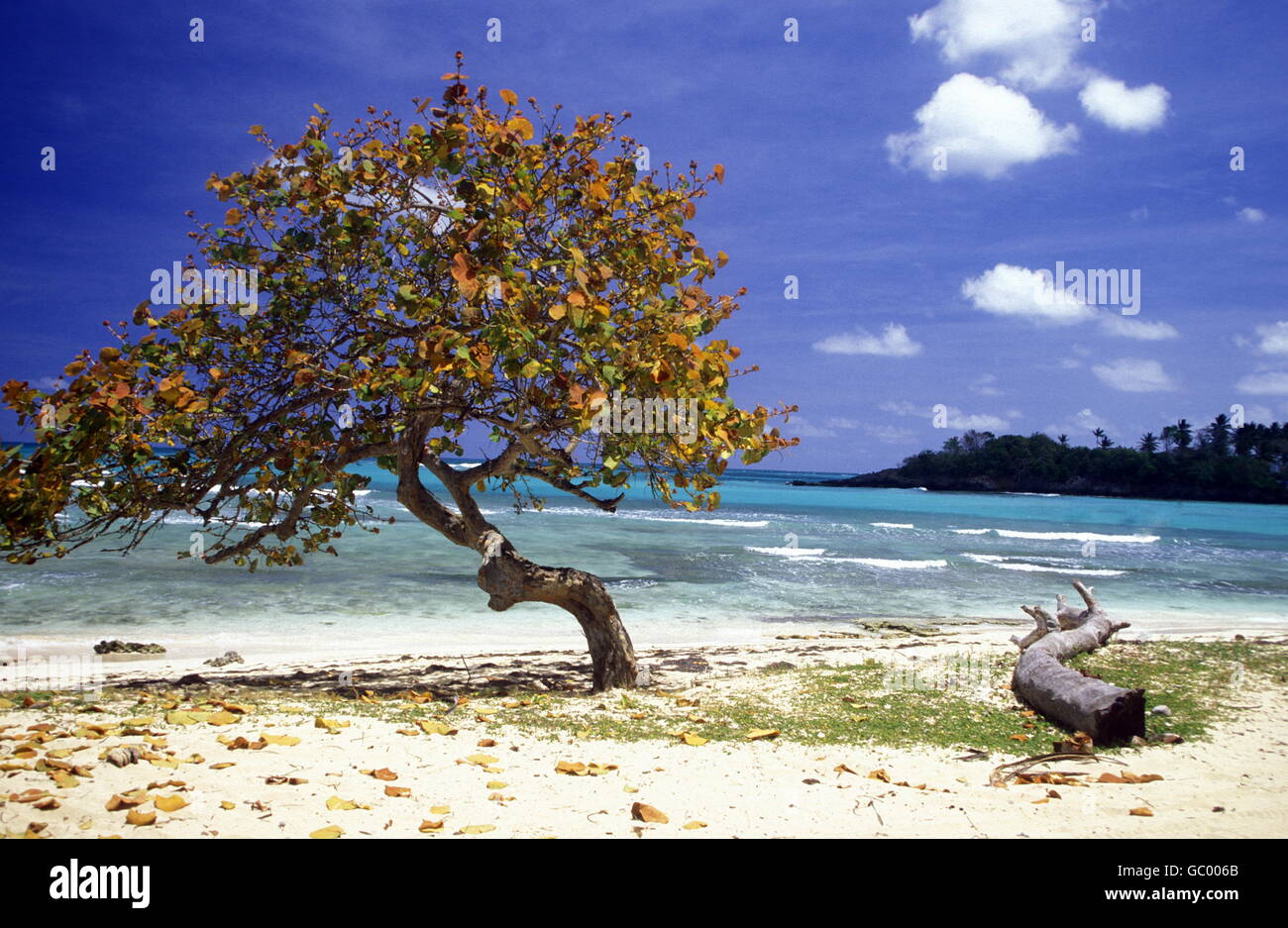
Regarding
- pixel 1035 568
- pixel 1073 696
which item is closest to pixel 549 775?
pixel 1073 696

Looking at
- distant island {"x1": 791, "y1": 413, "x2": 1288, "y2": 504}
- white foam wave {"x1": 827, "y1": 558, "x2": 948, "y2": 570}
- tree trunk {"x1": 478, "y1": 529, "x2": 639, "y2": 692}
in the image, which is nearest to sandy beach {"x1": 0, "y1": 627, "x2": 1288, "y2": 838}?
tree trunk {"x1": 478, "y1": 529, "x2": 639, "y2": 692}

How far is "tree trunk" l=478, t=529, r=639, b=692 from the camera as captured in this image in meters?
7.25

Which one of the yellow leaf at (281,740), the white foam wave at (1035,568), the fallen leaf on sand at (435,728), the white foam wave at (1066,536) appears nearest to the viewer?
the yellow leaf at (281,740)

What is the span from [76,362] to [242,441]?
182 centimetres

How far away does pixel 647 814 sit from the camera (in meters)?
4.01

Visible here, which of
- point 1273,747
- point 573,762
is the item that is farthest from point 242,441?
point 1273,747

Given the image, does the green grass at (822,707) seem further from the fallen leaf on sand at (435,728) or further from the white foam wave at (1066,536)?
the white foam wave at (1066,536)

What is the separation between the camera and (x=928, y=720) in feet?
21.3

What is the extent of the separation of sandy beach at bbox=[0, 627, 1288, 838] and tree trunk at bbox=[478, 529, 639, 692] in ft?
2.11

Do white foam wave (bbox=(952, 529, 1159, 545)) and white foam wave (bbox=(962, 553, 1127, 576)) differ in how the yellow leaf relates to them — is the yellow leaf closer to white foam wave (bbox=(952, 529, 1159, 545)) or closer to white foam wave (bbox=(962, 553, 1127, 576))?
white foam wave (bbox=(962, 553, 1127, 576))

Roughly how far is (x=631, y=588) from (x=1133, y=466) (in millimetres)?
113329

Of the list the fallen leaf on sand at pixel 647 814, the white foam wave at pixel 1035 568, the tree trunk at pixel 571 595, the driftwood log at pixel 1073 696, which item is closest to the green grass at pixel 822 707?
the driftwood log at pixel 1073 696

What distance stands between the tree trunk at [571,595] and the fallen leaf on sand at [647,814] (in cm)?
340

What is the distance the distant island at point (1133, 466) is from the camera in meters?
104
